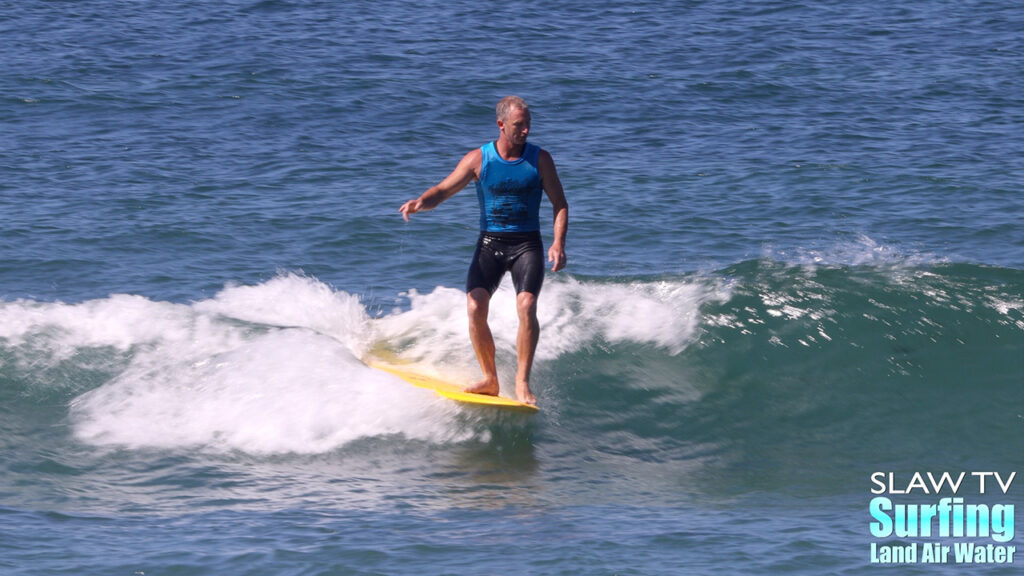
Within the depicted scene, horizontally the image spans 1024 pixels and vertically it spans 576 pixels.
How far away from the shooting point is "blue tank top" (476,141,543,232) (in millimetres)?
8172

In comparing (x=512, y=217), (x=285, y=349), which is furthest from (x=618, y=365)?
(x=285, y=349)

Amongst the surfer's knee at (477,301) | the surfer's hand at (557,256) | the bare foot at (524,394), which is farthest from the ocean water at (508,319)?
the surfer's hand at (557,256)

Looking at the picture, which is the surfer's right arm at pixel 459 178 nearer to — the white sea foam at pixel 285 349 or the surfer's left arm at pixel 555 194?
the surfer's left arm at pixel 555 194

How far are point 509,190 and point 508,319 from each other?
9.71ft

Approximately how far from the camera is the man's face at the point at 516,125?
310 inches

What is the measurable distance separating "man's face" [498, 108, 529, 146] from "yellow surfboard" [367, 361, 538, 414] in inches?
67.9

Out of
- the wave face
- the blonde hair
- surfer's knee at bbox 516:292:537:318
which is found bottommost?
the wave face

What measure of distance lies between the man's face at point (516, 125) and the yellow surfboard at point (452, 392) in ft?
5.66

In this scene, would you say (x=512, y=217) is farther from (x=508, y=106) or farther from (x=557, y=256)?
(x=508, y=106)

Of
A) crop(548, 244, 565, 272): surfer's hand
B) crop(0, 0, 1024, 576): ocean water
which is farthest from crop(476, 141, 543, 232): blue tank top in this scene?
crop(0, 0, 1024, 576): ocean water

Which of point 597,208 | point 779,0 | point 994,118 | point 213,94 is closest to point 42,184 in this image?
point 213,94

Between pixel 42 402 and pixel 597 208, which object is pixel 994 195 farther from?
pixel 42 402

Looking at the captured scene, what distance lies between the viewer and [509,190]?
8.23 meters

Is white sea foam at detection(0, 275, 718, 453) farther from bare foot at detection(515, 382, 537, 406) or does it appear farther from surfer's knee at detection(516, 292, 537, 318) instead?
surfer's knee at detection(516, 292, 537, 318)
